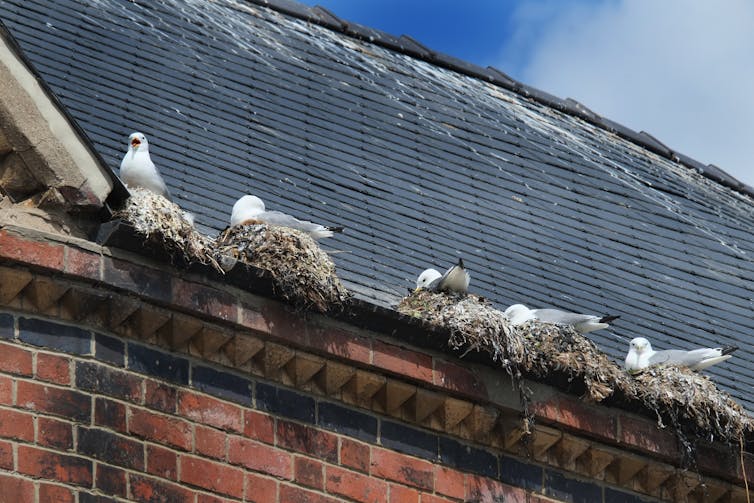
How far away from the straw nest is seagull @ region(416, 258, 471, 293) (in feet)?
0.26

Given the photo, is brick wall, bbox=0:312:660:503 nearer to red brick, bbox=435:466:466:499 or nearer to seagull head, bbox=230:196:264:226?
red brick, bbox=435:466:466:499

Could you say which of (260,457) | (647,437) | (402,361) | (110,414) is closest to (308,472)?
(260,457)

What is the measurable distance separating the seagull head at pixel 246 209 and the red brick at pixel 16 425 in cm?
217

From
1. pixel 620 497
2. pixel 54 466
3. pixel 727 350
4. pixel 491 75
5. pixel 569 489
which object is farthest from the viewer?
pixel 491 75

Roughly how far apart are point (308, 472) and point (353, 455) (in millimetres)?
371

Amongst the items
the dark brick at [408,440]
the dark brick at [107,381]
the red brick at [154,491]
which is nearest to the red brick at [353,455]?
the dark brick at [408,440]

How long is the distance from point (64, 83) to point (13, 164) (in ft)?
8.25

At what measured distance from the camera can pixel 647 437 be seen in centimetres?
1380

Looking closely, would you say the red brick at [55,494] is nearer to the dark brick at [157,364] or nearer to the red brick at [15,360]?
the red brick at [15,360]

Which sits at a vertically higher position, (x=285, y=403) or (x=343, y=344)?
(x=343, y=344)

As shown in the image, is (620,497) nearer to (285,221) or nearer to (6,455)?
(285,221)

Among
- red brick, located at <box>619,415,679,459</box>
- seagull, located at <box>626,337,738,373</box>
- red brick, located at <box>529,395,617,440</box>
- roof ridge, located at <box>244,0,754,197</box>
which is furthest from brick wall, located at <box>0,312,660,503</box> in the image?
roof ridge, located at <box>244,0,754,197</box>

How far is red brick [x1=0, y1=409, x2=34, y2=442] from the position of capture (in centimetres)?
1125

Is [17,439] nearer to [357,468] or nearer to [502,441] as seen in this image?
[357,468]
